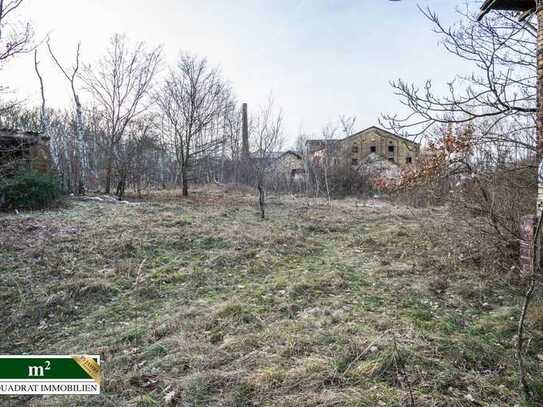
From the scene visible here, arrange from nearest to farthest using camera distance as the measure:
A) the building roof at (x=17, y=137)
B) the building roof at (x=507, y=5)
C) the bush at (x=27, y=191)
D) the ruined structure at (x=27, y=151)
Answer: the building roof at (x=507, y=5)
the bush at (x=27, y=191)
the ruined structure at (x=27, y=151)
the building roof at (x=17, y=137)

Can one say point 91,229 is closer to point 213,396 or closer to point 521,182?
point 213,396

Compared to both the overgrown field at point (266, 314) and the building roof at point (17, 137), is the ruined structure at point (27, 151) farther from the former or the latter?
the overgrown field at point (266, 314)

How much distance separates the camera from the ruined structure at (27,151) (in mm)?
9359

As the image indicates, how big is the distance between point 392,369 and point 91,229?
21.7 ft

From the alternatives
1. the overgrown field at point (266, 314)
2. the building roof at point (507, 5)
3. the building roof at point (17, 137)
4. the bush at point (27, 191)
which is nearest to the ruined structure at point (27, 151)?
the building roof at point (17, 137)

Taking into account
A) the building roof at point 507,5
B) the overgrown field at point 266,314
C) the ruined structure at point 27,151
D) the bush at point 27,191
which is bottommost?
the overgrown field at point 266,314

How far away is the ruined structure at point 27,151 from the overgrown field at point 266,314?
11.6ft

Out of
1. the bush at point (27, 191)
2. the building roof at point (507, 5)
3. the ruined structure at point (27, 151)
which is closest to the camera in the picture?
the building roof at point (507, 5)

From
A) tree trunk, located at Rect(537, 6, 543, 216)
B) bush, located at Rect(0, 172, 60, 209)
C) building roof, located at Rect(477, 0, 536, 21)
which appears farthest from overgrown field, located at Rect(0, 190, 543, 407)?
building roof, located at Rect(477, 0, 536, 21)

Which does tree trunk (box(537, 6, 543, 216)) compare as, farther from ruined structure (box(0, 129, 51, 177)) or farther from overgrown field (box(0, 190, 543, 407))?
ruined structure (box(0, 129, 51, 177))

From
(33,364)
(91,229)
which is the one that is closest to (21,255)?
(91,229)

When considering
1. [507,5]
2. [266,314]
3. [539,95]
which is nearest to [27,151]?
[266,314]

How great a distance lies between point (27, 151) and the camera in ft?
34.1

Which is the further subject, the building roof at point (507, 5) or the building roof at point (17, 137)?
the building roof at point (17, 137)
